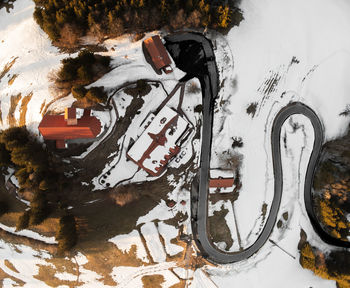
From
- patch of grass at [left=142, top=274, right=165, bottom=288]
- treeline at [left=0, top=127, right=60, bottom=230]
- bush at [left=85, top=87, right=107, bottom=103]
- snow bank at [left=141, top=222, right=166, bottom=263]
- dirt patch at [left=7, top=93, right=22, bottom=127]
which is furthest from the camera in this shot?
patch of grass at [left=142, top=274, right=165, bottom=288]

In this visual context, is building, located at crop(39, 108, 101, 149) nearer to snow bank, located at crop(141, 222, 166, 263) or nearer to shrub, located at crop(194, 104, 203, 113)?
shrub, located at crop(194, 104, 203, 113)

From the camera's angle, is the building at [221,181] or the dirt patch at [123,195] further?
the building at [221,181]

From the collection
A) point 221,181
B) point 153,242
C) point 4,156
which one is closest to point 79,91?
point 4,156

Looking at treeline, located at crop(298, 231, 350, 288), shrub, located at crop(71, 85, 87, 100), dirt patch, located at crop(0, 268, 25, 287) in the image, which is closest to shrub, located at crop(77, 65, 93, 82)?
shrub, located at crop(71, 85, 87, 100)

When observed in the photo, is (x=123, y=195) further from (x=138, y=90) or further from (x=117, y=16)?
(x=117, y=16)

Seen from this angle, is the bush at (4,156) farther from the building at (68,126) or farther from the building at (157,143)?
the building at (157,143)

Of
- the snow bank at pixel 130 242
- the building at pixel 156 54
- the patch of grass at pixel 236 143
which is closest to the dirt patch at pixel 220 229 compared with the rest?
the patch of grass at pixel 236 143

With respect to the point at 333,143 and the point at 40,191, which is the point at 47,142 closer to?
the point at 40,191
